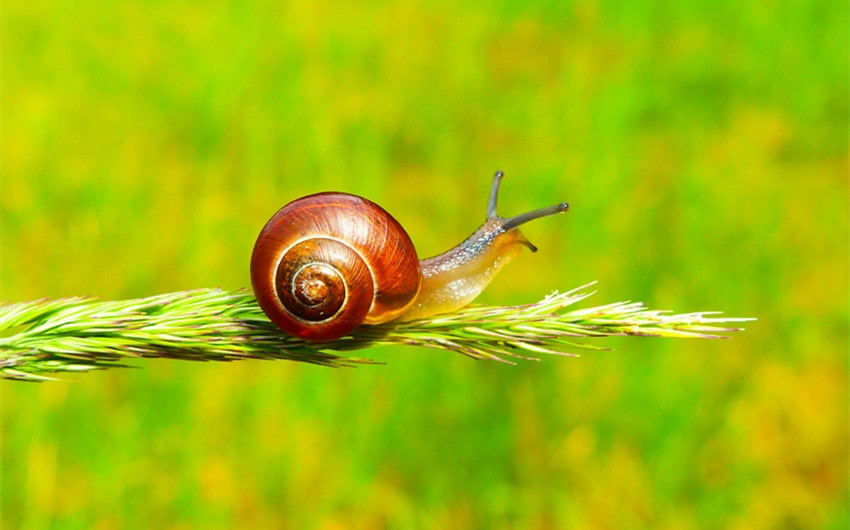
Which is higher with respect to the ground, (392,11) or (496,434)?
(392,11)

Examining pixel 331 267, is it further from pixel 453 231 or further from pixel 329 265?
pixel 453 231

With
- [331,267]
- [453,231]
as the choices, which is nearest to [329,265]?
Answer: [331,267]

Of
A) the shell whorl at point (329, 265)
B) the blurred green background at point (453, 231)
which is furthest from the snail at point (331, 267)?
the blurred green background at point (453, 231)

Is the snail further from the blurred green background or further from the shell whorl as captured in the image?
the blurred green background

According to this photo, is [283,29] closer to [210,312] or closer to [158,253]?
[158,253]

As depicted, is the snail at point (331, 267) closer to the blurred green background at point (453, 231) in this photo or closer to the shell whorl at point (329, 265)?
the shell whorl at point (329, 265)

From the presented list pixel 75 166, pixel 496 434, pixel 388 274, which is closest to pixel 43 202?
pixel 75 166

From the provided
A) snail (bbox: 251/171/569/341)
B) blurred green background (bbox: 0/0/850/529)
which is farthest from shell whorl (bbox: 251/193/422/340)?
blurred green background (bbox: 0/0/850/529)
